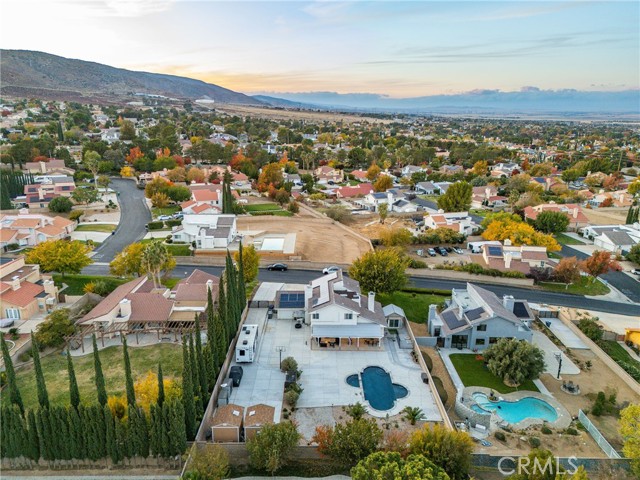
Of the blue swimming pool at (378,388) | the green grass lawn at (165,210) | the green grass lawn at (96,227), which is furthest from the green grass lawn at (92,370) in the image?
the green grass lawn at (165,210)

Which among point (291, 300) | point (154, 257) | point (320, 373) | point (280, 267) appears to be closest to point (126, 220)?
point (280, 267)

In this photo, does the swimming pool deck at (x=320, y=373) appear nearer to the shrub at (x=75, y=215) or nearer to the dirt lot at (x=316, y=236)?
the dirt lot at (x=316, y=236)

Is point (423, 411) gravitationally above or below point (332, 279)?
below

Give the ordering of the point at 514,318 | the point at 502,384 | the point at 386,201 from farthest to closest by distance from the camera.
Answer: the point at 386,201, the point at 514,318, the point at 502,384

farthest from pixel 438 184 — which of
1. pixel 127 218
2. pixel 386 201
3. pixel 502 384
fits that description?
pixel 502 384

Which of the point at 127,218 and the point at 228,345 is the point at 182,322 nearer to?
the point at 228,345

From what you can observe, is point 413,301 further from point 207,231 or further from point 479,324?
point 207,231
